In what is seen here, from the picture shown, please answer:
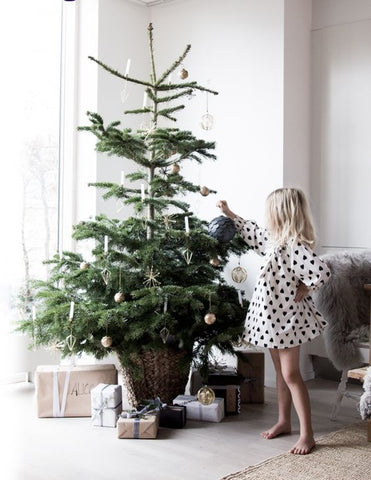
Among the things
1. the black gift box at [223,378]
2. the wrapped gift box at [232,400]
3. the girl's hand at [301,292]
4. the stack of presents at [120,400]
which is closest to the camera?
the girl's hand at [301,292]

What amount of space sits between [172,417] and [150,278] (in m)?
0.67

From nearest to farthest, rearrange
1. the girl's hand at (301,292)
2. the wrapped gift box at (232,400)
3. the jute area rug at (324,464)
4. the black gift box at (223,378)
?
the jute area rug at (324,464), the girl's hand at (301,292), the wrapped gift box at (232,400), the black gift box at (223,378)

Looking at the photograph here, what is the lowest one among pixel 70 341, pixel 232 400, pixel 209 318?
pixel 232 400

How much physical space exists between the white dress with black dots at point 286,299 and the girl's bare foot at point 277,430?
0.41 metres

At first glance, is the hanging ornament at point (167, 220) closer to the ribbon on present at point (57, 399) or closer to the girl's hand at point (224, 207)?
the girl's hand at point (224, 207)

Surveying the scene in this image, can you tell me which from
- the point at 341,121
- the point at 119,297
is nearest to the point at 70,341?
the point at 119,297

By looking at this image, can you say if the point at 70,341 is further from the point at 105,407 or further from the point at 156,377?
the point at 156,377

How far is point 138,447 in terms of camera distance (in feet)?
9.77

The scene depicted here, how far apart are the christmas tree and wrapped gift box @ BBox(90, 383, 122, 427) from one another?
16 centimetres

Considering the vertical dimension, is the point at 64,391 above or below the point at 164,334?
below

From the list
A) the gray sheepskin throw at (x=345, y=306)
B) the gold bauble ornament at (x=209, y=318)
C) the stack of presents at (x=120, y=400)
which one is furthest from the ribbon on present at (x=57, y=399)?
the gray sheepskin throw at (x=345, y=306)

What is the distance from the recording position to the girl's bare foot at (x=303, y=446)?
→ 9.51 feet

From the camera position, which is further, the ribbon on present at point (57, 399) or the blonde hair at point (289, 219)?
the ribbon on present at point (57, 399)

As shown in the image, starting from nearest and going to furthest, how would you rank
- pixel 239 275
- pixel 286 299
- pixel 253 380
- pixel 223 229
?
pixel 286 299
pixel 223 229
pixel 239 275
pixel 253 380
